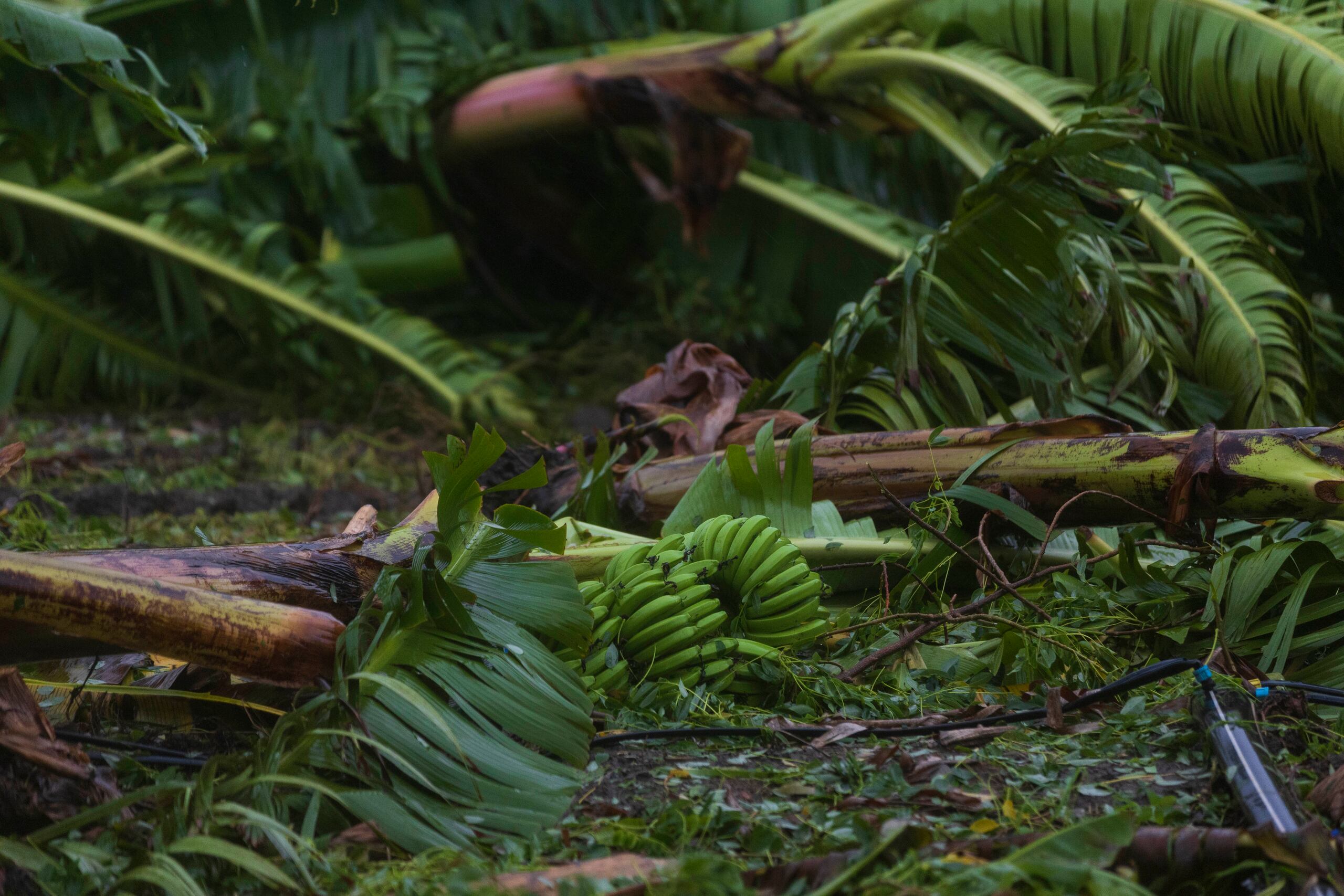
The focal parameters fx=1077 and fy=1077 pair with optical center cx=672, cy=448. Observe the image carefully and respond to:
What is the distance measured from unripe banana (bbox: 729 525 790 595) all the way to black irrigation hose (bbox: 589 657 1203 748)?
38cm

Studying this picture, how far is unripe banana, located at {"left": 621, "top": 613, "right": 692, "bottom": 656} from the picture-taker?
208 cm

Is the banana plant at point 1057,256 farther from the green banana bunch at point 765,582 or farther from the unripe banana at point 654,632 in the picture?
the unripe banana at point 654,632

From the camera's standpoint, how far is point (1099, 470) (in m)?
2.37

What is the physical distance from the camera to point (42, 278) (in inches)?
225

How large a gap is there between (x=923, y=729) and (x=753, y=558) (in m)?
0.52

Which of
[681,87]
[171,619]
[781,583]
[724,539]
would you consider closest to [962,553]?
[781,583]

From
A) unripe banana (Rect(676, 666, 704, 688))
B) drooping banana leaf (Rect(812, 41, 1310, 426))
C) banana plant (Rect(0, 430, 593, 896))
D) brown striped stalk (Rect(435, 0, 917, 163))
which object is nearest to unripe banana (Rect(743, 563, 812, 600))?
unripe banana (Rect(676, 666, 704, 688))

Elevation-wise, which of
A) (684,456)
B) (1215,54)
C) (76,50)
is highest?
(76,50)

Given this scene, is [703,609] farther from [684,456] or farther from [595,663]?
[684,456]

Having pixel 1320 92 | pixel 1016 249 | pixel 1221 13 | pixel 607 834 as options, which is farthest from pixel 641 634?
pixel 1221 13

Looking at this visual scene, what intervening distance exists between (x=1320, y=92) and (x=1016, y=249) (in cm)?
142

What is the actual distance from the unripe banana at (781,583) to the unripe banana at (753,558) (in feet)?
0.07

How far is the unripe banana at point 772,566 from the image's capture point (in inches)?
86.2

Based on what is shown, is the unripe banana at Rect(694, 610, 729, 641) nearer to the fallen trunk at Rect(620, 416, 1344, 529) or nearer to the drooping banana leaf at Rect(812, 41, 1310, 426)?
the fallen trunk at Rect(620, 416, 1344, 529)
